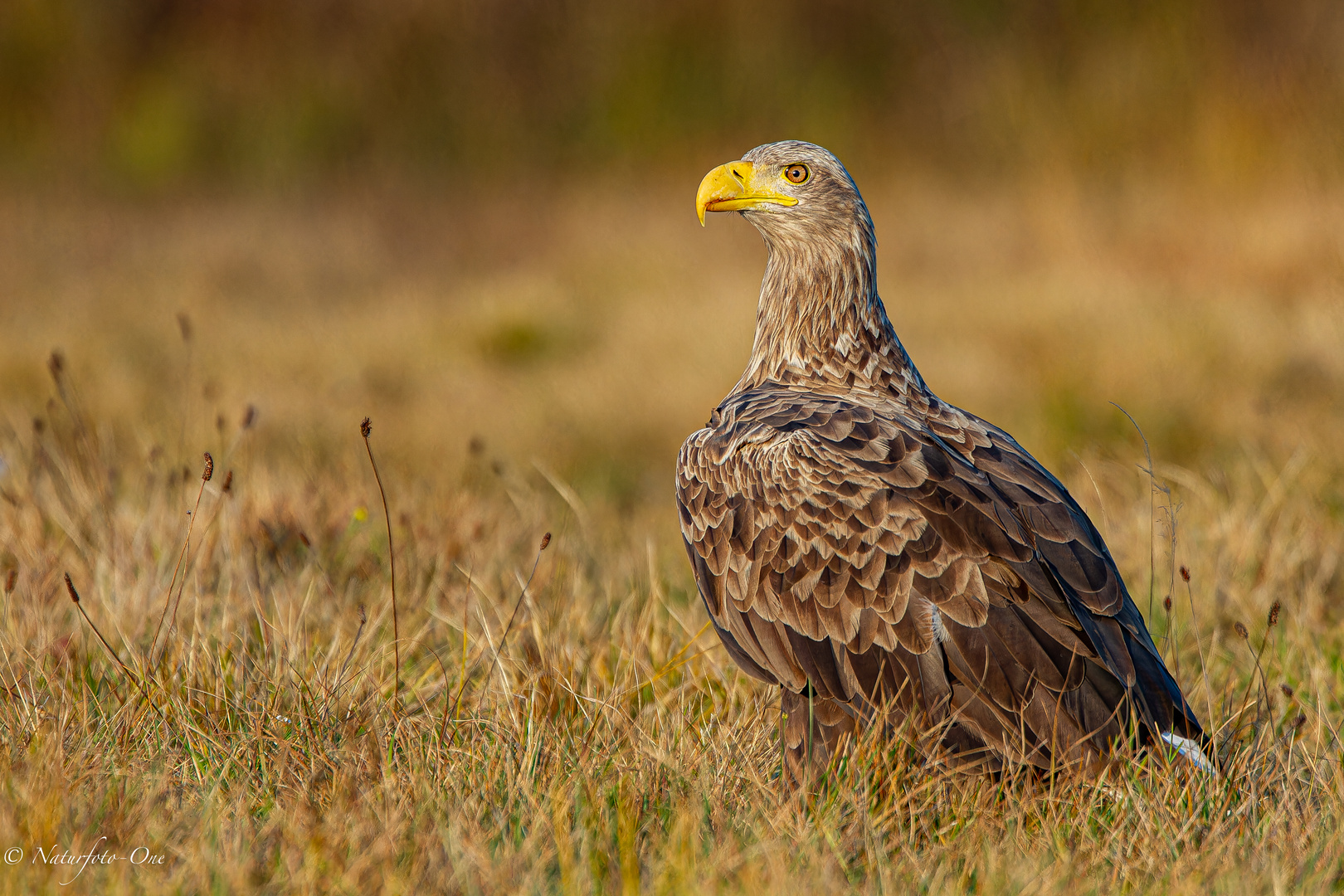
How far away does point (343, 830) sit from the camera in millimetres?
2240

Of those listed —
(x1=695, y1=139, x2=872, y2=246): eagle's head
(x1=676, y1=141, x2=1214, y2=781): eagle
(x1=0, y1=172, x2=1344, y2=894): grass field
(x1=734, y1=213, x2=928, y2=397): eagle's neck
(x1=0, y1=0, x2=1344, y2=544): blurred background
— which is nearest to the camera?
(x1=0, y1=172, x2=1344, y2=894): grass field

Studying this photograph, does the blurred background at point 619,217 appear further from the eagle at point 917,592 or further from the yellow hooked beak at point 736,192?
the eagle at point 917,592

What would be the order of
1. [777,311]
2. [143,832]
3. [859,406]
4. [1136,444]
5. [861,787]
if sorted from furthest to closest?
[1136,444], [777,311], [859,406], [861,787], [143,832]

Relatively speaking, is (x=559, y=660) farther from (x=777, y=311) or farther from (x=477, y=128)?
(x=477, y=128)

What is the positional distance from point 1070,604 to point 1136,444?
12.6ft

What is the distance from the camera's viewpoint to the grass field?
2.30 metres

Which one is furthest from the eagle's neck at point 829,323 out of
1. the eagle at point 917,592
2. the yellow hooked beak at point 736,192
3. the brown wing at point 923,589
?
the brown wing at point 923,589

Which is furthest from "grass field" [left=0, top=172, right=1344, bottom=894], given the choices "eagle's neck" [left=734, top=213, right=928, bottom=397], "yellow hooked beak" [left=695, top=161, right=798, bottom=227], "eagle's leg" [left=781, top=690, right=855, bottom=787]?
"yellow hooked beak" [left=695, top=161, right=798, bottom=227]

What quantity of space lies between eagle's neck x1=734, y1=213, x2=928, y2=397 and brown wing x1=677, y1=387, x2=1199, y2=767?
0.52 meters

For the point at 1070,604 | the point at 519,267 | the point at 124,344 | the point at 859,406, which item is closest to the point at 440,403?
the point at 124,344

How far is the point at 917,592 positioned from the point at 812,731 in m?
0.41

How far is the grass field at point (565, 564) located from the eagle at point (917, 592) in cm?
13

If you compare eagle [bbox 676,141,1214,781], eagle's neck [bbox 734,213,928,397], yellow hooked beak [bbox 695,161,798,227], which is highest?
yellow hooked beak [bbox 695,161,798,227]

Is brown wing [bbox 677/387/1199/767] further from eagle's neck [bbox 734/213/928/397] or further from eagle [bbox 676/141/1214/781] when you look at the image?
eagle's neck [bbox 734/213/928/397]
